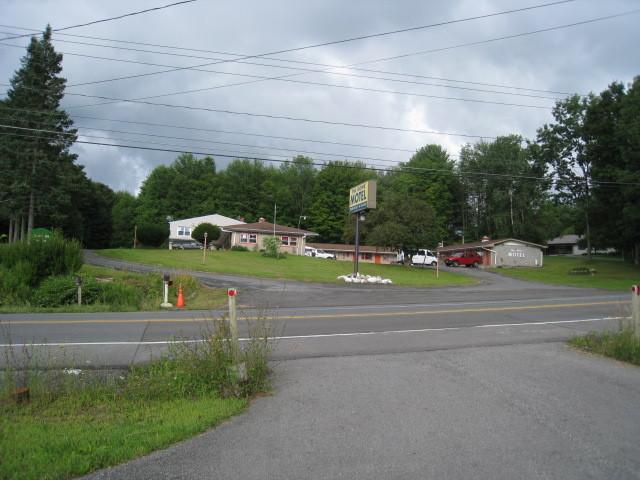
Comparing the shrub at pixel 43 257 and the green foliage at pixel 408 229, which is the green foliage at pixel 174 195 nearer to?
the green foliage at pixel 408 229

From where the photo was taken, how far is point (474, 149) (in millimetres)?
88438

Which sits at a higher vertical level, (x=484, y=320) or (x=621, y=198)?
(x=621, y=198)

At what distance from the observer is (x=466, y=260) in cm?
6381

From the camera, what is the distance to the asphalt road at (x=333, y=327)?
916 cm

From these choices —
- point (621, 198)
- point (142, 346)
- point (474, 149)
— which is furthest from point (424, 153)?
point (142, 346)

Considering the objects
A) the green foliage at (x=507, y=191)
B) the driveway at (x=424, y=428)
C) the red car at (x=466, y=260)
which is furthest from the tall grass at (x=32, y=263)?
the green foliage at (x=507, y=191)

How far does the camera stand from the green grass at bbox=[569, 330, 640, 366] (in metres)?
8.49

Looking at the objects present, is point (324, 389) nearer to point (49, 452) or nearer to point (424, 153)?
point (49, 452)

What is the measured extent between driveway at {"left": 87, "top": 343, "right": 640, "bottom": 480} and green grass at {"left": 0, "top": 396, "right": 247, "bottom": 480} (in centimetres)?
21

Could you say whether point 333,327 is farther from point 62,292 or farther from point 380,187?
point 380,187

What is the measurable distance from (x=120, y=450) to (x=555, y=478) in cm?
385

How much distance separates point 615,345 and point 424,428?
223 inches

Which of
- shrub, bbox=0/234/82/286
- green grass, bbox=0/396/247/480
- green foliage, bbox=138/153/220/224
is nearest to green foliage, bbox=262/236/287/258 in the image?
shrub, bbox=0/234/82/286

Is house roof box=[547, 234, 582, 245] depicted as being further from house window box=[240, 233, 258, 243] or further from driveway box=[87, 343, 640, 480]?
driveway box=[87, 343, 640, 480]
